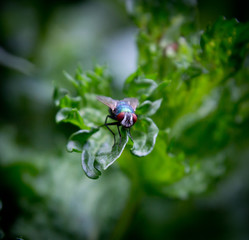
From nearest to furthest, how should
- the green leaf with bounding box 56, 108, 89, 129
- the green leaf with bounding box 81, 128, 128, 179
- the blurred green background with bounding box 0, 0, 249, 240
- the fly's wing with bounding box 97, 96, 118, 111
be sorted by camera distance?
the green leaf with bounding box 81, 128, 128, 179, the green leaf with bounding box 56, 108, 89, 129, the fly's wing with bounding box 97, 96, 118, 111, the blurred green background with bounding box 0, 0, 249, 240

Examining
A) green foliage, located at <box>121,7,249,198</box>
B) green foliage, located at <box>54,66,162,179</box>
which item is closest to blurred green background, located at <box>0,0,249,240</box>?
green foliage, located at <box>121,7,249,198</box>

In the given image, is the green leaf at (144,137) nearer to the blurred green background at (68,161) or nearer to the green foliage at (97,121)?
the green foliage at (97,121)

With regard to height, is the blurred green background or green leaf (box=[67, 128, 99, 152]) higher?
the blurred green background

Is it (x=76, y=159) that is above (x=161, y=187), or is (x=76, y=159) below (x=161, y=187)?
above

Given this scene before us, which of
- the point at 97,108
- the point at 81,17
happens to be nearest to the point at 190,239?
the point at 97,108

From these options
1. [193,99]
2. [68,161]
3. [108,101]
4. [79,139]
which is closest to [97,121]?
[108,101]

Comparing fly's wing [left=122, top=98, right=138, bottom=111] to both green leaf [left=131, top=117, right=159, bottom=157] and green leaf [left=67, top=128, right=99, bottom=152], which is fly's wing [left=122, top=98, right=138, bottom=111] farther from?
green leaf [left=67, top=128, right=99, bottom=152]

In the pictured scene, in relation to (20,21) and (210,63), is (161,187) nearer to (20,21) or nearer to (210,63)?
(210,63)
